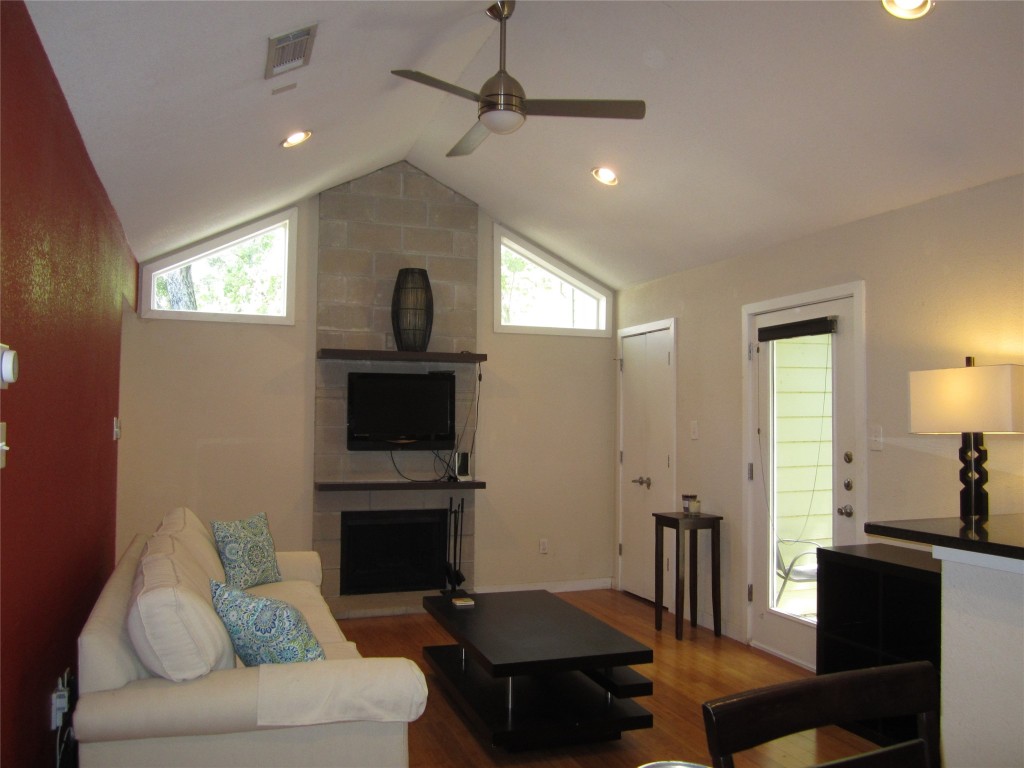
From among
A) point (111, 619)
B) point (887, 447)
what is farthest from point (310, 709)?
point (887, 447)

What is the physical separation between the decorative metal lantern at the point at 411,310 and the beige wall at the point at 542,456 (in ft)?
2.14

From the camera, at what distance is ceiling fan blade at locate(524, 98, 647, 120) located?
9.78ft

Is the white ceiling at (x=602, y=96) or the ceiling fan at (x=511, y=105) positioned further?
the ceiling fan at (x=511, y=105)

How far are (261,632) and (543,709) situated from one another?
1480mm

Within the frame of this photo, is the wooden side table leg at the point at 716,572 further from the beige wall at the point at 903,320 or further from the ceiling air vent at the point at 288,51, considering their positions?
the ceiling air vent at the point at 288,51

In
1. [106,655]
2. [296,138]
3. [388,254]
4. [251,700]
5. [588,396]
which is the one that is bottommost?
[251,700]

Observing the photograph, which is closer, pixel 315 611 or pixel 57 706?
pixel 57 706

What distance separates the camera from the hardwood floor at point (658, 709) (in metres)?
3.26

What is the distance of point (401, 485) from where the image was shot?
18.4 ft

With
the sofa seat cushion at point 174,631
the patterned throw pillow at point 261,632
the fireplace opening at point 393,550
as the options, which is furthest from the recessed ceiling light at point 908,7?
the fireplace opening at point 393,550

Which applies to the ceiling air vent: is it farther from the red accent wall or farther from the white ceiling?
the red accent wall

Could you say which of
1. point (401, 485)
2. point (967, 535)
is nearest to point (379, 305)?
point (401, 485)

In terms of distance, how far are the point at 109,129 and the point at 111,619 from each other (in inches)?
64.6

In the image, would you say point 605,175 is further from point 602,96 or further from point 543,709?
point 543,709
